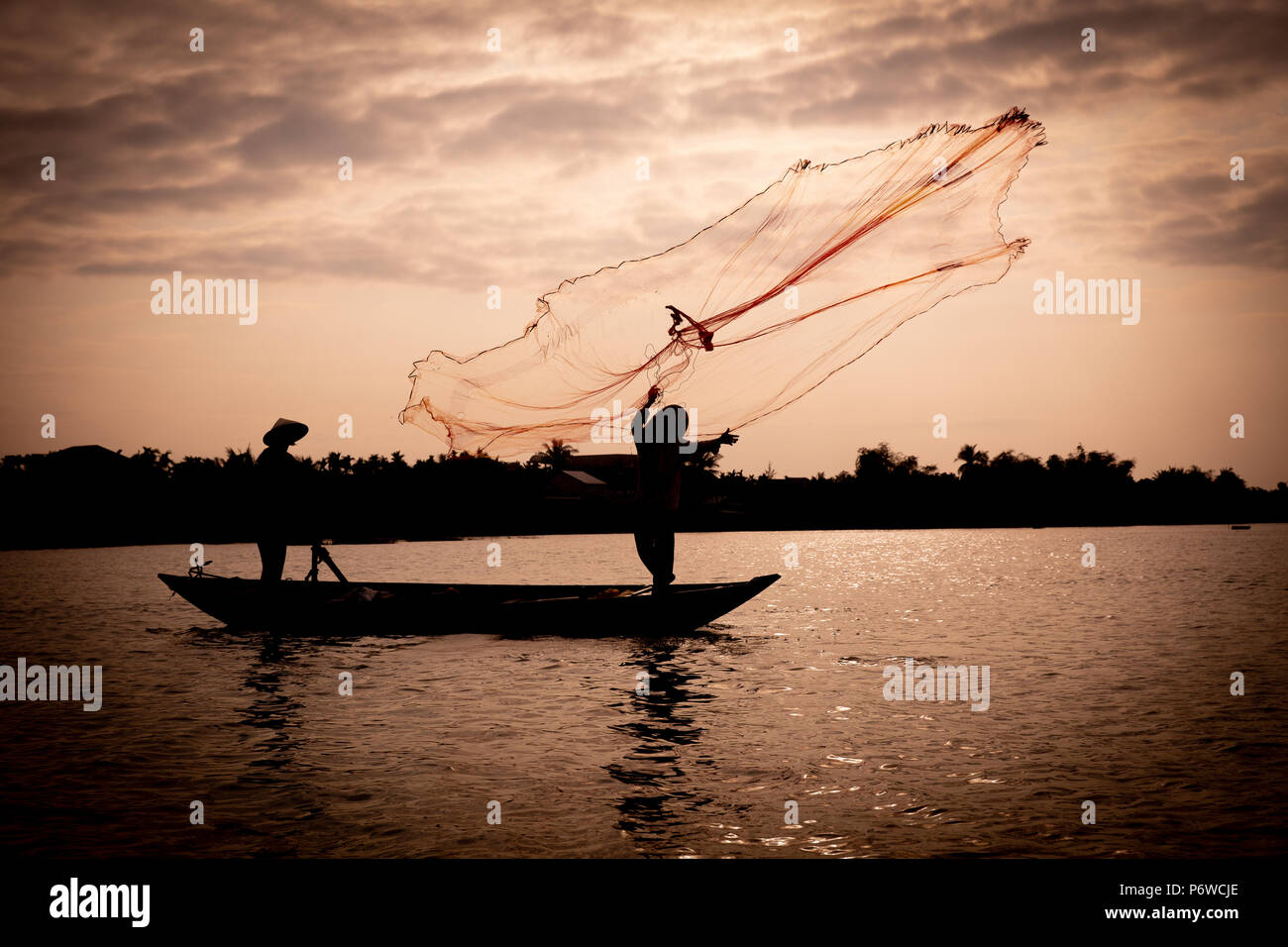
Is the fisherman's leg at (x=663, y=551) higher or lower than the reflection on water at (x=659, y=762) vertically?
higher

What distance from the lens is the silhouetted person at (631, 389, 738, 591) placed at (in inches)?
771

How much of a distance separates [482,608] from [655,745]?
31.8 ft

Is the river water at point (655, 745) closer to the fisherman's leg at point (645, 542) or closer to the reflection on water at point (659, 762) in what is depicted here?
the reflection on water at point (659, 762)

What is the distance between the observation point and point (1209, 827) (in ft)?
31.3

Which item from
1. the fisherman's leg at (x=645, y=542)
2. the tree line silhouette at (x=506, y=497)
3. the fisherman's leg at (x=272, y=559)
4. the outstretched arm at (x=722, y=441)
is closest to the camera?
the outstretched arm at (x=722, y=441)

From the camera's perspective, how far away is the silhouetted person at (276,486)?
21234 millimetres

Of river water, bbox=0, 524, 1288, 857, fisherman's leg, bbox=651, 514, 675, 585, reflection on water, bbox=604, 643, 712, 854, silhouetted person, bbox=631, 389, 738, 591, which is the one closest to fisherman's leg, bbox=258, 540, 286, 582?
river water, bbox=0, 524, 1288, 857

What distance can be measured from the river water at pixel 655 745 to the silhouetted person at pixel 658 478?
2.44 metres

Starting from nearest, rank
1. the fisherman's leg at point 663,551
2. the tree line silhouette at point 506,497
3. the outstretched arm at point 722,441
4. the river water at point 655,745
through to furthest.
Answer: the river water at point 655,745, the outstretched arm at point 722,441, the fisherman's leg at point 663,551, the tree line silhouette at point 506,497

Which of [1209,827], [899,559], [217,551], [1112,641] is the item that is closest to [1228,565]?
[899,559]

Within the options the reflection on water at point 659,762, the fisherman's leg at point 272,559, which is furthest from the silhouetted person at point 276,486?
the reflection on water at point 659,762

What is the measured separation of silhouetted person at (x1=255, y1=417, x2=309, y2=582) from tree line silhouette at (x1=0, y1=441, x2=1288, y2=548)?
1.03ft
